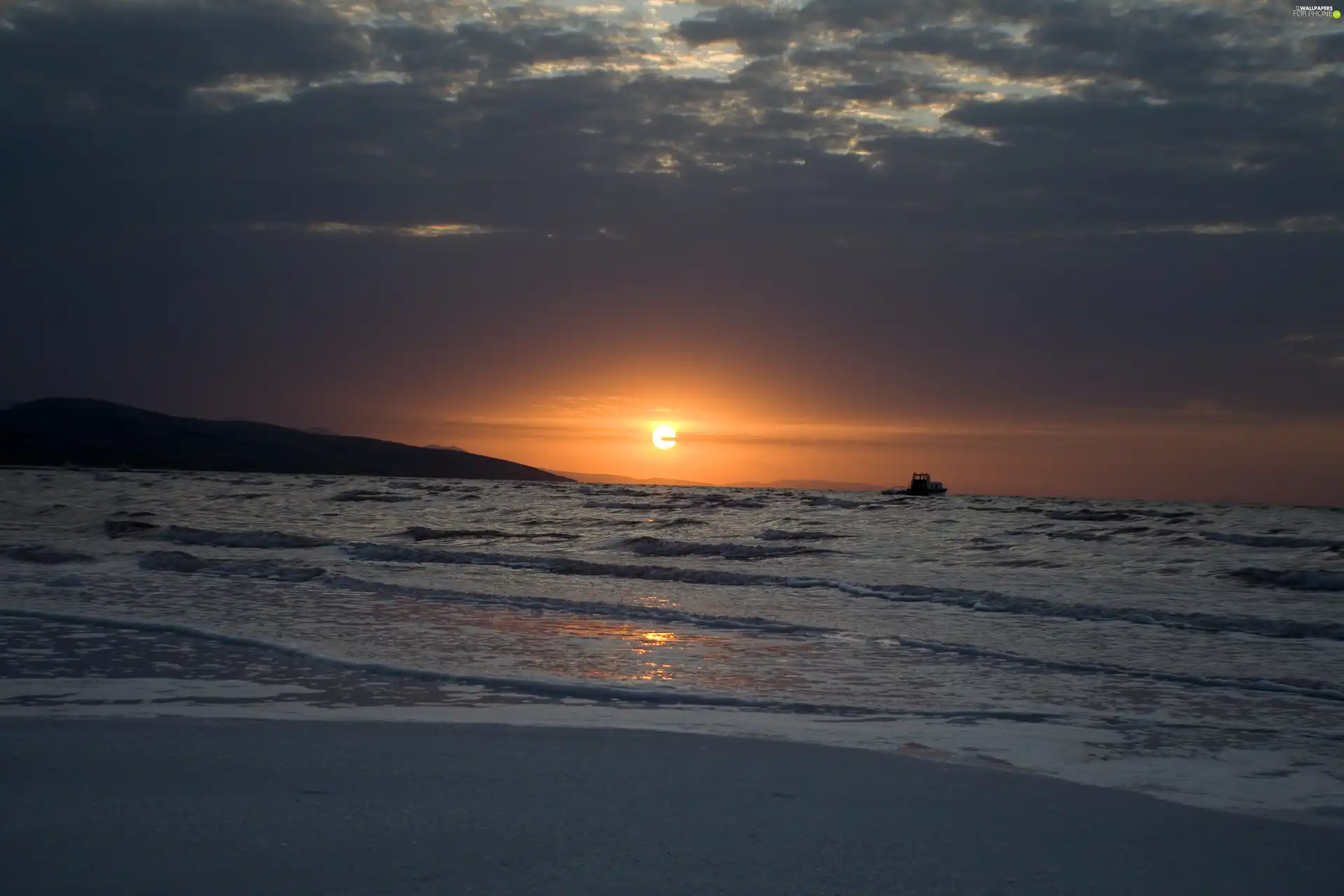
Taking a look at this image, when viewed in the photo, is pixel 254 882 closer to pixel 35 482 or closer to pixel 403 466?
pixel 35 482

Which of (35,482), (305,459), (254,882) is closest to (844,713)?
(254,882)

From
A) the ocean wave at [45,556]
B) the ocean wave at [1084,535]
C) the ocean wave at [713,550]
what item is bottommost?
the ocean wave at [45,556]

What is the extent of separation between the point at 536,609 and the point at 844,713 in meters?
6.94

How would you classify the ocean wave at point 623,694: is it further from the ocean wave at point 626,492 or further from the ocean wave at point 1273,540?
the ocean wave at point 626,492

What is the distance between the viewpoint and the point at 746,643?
11.4 metres

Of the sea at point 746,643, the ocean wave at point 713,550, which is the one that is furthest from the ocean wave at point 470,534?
the ocean wave at point 713,550

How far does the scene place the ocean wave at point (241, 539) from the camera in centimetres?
2409

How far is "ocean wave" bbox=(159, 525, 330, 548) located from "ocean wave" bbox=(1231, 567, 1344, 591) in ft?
66.2

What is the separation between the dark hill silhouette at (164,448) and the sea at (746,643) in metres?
144

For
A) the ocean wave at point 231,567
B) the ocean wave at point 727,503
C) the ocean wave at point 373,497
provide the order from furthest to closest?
the ocean wave at point 727,503 → the ocean wave at point 373,497 → the ocean wave at point 231,567

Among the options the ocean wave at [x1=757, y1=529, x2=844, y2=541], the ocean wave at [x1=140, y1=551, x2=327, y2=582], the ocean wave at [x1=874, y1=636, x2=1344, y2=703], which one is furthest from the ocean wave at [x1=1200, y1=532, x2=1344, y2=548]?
the ocean wave at [x1=140, y1=551, x2=327, y2=582]

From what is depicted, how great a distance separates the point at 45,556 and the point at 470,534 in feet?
38.8

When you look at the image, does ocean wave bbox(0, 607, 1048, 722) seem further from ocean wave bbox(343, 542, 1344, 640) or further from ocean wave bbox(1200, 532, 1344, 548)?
ocean wave bbox(1200, 532, 1344, 548)

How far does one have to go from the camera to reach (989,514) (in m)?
47.5
